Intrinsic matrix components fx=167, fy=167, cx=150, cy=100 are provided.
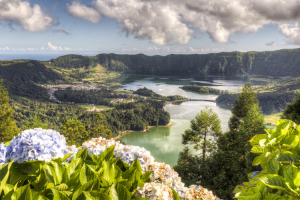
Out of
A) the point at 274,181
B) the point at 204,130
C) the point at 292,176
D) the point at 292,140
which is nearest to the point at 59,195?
the point at 274,181

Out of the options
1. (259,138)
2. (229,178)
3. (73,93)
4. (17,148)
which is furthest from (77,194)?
(73,93)

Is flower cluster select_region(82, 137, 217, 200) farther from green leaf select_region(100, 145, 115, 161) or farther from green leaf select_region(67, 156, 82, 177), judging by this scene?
green leaf select_region(67, 156, 82, 177)

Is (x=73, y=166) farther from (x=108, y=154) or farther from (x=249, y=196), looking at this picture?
(x=249, y=196)

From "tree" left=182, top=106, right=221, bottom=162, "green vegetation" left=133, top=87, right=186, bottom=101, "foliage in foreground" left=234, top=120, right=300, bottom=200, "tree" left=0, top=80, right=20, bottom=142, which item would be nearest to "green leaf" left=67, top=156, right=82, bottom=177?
"foliage in foreground" left=234, top=120, right=300, bottom=200

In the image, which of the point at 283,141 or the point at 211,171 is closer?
the point at 283,141

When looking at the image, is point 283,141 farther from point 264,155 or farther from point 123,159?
point 123,159

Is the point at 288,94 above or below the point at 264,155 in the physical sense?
below

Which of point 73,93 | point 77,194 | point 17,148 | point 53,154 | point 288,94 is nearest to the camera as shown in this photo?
point 77,194

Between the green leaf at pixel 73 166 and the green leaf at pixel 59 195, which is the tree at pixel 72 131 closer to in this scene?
the green leaf at pixel 73 166

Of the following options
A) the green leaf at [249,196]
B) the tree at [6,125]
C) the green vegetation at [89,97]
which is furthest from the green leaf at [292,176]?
the green vegetation at [89,97]
